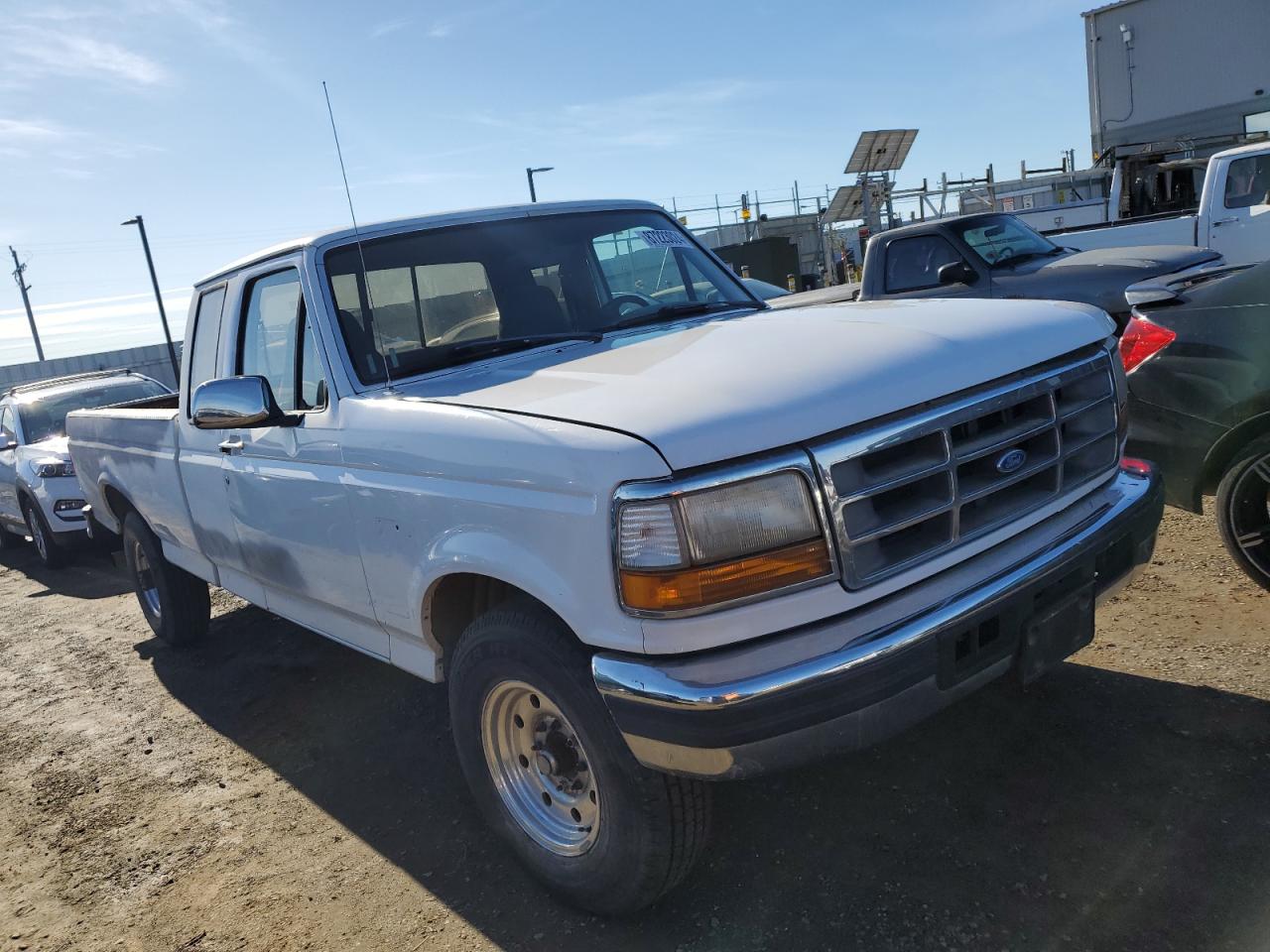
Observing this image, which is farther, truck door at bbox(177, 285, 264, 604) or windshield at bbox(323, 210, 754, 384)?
truck door at bbox(177, 285, 264, 604)

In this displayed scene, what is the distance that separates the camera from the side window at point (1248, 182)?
9.89m

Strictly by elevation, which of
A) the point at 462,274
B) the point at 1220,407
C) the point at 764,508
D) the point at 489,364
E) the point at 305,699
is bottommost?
the point at 305,699

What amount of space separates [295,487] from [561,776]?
148 cm

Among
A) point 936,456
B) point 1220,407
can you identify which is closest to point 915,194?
point 1220,407

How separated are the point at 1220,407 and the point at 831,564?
2.50 m

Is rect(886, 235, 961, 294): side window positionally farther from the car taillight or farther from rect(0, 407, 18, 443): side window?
rect(0, 407, 18, 443): side window

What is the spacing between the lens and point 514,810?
115 inches

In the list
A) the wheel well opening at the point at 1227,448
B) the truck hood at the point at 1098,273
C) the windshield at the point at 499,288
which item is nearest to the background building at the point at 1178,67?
the truck hood at the point at 1098,273

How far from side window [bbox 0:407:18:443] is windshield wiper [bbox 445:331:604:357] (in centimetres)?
847

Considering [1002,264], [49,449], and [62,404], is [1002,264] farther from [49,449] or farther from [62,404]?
[62,404]

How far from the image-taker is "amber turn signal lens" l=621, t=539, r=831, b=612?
7.22 ft

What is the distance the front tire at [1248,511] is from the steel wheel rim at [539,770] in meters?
2.85

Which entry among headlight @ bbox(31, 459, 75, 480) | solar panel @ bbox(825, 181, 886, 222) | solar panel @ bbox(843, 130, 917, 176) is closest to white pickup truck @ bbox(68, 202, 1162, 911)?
headlight @ bbox(31, 459, 75, 480)

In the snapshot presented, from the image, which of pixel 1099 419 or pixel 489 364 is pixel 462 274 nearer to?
pixel 489 364
